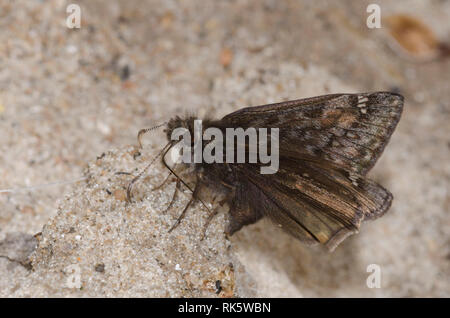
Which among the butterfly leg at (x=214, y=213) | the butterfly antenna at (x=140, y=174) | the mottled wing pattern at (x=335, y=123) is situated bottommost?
the butterfly leg at (x=214, y=213)

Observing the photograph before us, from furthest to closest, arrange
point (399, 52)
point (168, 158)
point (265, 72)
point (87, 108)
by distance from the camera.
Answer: point (399, 52)
point (265, 72)
point (87, 108)
point (168, 158)

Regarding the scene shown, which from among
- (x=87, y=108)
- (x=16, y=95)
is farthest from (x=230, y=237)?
(x=16, y=95)

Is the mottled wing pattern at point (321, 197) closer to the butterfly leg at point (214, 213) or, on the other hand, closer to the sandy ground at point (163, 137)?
the butterfly leg at point (214, 213)

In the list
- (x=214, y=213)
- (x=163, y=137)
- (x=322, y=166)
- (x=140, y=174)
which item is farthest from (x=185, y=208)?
(x=322, y=166)

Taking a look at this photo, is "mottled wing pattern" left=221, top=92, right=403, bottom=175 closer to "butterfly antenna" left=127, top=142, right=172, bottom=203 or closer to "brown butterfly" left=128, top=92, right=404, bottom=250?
"brown butterfly" left=128, top=92, right=404, bottom=250

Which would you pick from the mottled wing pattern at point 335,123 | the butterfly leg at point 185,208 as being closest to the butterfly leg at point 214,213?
the butterfly leg at point 185,208

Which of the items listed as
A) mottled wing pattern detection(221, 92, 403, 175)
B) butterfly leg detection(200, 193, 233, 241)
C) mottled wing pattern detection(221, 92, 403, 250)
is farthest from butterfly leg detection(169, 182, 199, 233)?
mottled wing pattern detection(221, 92, 403, 175)

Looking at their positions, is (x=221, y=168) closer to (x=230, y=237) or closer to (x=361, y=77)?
(x=230, y=237)
